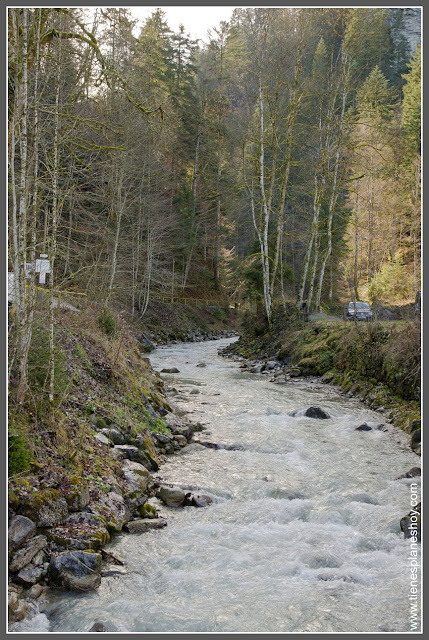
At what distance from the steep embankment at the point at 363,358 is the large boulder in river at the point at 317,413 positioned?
1261mm

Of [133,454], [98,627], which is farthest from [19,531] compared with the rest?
[133,454]

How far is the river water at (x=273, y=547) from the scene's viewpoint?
12.9ft

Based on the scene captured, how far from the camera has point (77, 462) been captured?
18.7ft

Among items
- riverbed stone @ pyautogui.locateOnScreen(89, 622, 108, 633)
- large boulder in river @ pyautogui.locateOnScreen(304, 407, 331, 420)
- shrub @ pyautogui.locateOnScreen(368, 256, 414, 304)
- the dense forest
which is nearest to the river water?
riverbed stone @ pyautogui.locateOnScreen(89, 622, 108, 633)

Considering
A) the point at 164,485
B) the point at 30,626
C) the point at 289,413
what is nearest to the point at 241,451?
the point at 164,485

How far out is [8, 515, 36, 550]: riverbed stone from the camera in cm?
430

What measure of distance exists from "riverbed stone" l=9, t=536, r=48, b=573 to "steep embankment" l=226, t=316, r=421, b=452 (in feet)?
19.1

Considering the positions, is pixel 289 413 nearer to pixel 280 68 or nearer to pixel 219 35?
pixel 280 68

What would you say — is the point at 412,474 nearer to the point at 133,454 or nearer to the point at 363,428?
the point at 363,428

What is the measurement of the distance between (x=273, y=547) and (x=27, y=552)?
2354mm

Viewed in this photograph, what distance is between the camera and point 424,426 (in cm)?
446

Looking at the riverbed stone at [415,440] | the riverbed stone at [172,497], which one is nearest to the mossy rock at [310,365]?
the riverbed stone at [415,440]

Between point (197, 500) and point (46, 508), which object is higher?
point (46, 508)

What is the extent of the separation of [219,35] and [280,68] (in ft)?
46.4
